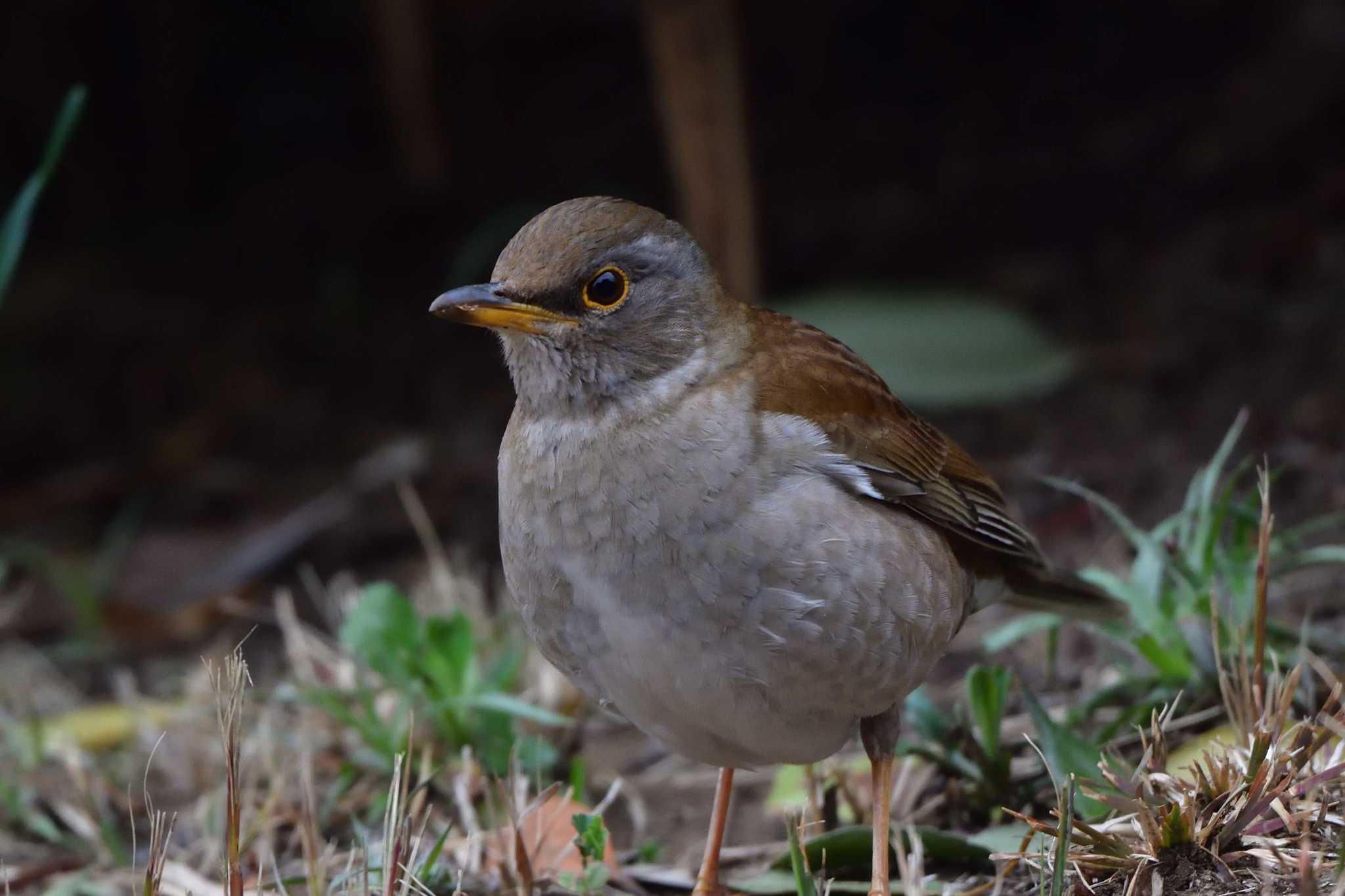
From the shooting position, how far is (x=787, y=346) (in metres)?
3.98

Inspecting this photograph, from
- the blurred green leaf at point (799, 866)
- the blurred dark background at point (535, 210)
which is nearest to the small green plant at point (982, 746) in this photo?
the blurred green leaf at point (799, 866)

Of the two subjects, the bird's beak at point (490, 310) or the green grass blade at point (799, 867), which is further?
the bird's beak at point (490, 310)

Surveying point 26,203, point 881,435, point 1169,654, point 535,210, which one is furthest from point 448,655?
point 535,210

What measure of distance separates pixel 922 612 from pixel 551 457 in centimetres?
97

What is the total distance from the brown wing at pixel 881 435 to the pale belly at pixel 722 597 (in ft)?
0.67

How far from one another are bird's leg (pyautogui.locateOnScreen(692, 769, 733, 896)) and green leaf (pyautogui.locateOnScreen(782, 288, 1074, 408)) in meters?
3.45

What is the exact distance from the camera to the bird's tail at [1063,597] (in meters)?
4.34

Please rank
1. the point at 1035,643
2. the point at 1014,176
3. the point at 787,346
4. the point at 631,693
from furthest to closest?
the point at 1014,176
the point at 1035,643
the point at 787,346
the point at 631,693

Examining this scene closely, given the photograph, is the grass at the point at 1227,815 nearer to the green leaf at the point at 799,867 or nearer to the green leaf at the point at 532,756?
the green leaf at the point at 799,867

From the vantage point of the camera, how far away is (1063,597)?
4.39 metres

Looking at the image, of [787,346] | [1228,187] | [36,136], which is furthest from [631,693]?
[36,136]

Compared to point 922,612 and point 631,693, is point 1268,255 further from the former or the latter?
point 631,693

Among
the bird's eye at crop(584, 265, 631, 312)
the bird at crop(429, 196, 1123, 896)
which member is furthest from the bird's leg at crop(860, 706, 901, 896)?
the bird's eye at crop(584, 265, 631, 312)

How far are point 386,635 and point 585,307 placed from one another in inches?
55.4
